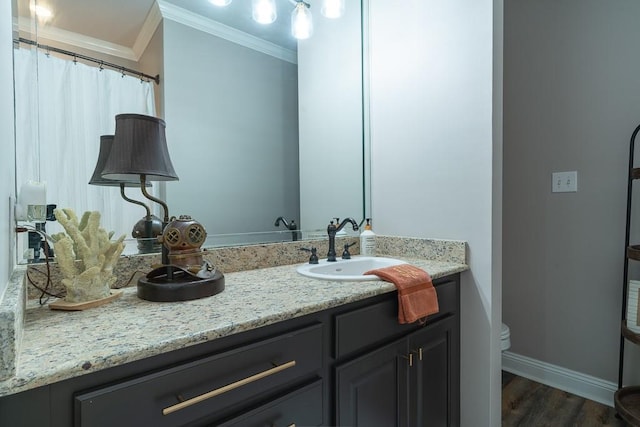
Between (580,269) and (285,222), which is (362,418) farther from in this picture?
(580,269)

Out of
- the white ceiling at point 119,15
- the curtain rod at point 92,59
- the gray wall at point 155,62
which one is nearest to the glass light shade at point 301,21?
the white ceiling at point 119,15

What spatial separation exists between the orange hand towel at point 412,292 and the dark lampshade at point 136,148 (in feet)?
2.75

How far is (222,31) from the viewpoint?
1557 millimetres

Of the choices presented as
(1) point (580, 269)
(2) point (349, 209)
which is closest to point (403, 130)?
(2) point (349, 209)

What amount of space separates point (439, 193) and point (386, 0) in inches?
42.0

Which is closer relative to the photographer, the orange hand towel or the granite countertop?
the granite countertop

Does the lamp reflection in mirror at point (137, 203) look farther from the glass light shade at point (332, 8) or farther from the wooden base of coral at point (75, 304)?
the glass light shade at point (332, 8)

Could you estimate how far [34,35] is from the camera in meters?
1.10

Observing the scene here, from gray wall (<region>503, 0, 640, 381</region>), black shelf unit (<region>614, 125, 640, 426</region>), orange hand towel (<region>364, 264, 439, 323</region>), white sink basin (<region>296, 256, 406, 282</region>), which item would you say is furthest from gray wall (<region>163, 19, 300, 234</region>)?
black shelf unit (<region>614, 125, 640, 426</region>)

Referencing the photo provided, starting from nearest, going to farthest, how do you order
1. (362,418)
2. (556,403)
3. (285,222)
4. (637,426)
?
1. (362,418)
2. (637,426)
3. (285,222)
4. (556,403)

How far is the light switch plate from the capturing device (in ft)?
6.24

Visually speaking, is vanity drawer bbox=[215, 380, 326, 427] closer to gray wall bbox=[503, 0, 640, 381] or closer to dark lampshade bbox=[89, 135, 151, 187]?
dark lampshade bbox=[89, 135, 151, 187]

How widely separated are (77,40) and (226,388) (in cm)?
126

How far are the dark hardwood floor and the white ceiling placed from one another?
7.57 ft
